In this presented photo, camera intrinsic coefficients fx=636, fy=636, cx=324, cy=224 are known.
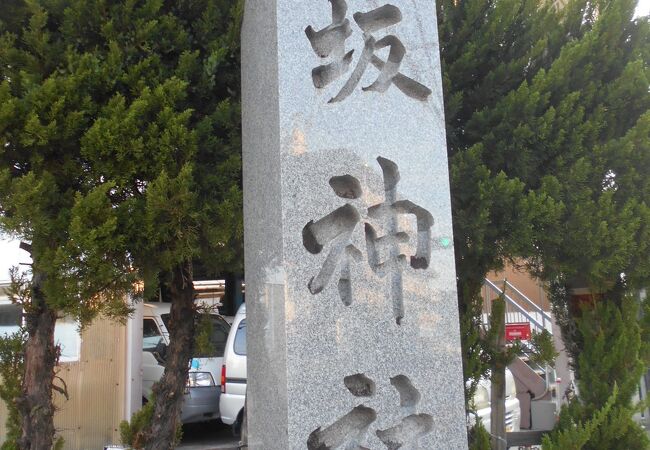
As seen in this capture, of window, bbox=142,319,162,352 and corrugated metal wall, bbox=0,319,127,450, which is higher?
window, bbox=142,319,162,352

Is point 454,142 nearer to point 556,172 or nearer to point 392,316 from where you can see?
point 556,172

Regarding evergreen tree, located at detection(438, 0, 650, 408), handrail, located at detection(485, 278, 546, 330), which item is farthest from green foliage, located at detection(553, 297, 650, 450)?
handrail, located at detection(485, 278, 546, 330)

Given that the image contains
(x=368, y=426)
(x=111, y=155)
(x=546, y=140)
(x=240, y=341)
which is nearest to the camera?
(x=368, y=426)

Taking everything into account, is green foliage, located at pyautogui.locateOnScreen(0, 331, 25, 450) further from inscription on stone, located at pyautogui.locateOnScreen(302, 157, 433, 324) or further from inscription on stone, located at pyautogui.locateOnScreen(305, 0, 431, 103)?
inscription on stone, located at pyautogui.locateOnScreen(305, 0, 431, 103)

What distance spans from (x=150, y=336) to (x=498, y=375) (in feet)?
19.8

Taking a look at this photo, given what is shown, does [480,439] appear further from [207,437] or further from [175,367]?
[207,437]

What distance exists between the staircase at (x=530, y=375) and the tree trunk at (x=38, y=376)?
342 centimetres

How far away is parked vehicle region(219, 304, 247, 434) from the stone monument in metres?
4.29

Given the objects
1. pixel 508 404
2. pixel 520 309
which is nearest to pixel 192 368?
pixel 508 404

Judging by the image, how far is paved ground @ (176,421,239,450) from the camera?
24.9ft

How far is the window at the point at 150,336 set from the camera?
8.59 meters

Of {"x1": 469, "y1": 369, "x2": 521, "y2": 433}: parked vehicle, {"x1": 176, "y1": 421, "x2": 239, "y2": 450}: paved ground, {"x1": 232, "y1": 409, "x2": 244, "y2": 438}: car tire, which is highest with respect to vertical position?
{"x1": 469, "y1": 369, "x2": 521, "y2": 433}: parked vehicle

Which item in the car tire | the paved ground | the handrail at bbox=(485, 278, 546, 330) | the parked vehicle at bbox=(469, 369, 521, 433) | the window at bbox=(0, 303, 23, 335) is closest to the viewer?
the parked vehicle at bbox=(469, 369, 521, 433)

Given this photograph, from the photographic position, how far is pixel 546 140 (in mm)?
3652
